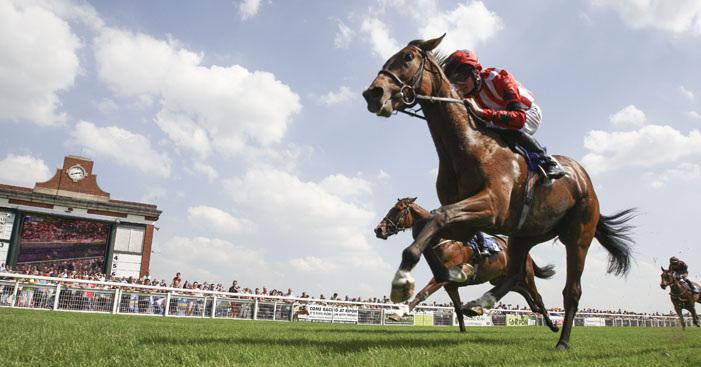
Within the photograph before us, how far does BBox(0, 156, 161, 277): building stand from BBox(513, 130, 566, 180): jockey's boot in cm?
3525

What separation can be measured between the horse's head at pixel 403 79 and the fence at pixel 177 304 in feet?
27.3

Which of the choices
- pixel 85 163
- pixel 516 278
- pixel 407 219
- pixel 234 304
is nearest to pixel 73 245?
pixel 85 163

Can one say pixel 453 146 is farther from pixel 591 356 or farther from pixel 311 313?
pixel 311 313

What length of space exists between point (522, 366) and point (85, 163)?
4096cm

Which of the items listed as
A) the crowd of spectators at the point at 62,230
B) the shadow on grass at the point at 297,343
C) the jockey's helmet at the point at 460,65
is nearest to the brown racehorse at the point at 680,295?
the shadow on grass at the point at 297,343

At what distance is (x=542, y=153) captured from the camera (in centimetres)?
582

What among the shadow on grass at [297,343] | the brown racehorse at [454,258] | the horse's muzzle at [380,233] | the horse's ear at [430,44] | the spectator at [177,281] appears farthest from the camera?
the spectator at [177,281]

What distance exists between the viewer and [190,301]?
18953mm

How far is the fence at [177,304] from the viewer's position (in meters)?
16.5

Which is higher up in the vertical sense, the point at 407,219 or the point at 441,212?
the point at 407,219

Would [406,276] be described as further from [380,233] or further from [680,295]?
[680,295]

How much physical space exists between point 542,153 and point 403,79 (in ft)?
6.12

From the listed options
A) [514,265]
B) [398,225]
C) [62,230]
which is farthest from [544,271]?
[62,230]

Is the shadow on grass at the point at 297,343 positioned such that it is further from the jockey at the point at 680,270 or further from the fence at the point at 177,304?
the jockey at the point at 680,270
